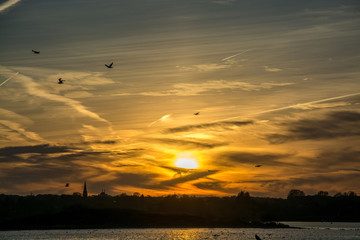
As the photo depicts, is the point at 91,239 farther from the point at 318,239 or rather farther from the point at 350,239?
the point at 350,239

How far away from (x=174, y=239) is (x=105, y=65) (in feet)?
330

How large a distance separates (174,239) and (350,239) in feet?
189

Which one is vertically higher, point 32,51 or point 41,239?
point 32,51

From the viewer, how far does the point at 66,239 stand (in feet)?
572

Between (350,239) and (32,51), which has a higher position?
(32,51)

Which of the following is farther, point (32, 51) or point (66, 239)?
point (66, 239)

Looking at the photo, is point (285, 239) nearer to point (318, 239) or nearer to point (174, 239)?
point (318, 239)

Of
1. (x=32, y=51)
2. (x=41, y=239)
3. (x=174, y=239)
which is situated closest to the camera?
(x=32, y=51)

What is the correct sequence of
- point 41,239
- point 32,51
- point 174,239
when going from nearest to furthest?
point 32,51
point 174,239
point 41,239

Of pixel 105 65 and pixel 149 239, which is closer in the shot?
pixel 105 65

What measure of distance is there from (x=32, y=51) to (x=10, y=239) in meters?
116

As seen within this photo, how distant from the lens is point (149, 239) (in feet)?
559

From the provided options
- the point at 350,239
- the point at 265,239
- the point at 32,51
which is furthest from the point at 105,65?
the point at 350,239

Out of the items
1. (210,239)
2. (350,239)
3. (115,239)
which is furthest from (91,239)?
(350,239)
